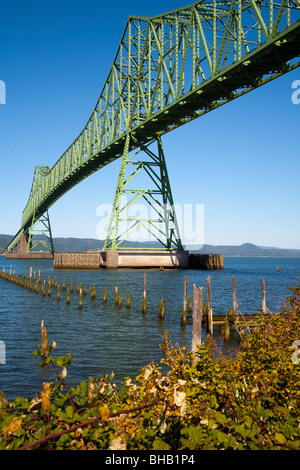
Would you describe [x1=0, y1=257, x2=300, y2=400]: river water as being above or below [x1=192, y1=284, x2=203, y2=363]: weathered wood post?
below

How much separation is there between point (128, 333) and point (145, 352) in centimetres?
307

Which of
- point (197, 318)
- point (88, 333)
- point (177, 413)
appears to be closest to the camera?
point (177, 413)

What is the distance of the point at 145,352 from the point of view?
13.4m

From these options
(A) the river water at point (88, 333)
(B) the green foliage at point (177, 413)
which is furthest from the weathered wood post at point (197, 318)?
(B) the green foliage at point (177, 413)

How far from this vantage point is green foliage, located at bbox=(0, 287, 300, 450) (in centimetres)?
332

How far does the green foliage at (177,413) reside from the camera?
131 inches

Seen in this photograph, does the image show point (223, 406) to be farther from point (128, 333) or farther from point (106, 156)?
point (106, 156)

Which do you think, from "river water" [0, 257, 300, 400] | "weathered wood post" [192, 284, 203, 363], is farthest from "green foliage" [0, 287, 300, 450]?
"weathered wood post" [192, 284, 203, 363]

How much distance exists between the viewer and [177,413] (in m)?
3.37

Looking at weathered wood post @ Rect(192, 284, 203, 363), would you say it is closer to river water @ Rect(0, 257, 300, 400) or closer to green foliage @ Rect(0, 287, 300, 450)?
river water @ Rect(0, 257, 300, 400)

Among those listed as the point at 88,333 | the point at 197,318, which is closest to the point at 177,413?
the point at 197,318

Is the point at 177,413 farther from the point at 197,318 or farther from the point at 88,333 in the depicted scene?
the point at 88,333
